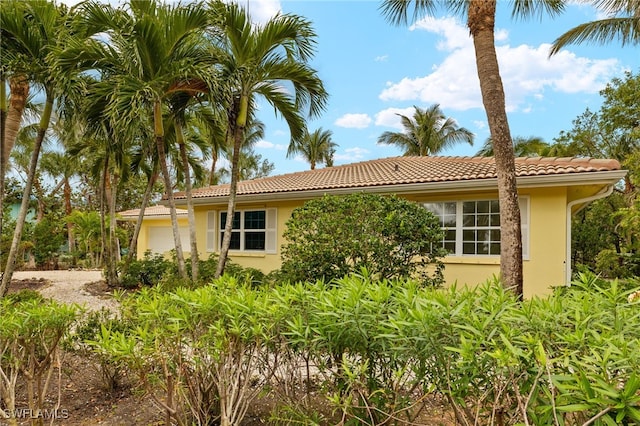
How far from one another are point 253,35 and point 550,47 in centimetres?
1111

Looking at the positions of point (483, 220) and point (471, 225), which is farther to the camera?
point (471, 225)

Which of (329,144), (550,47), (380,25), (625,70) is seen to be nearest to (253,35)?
(380,25)

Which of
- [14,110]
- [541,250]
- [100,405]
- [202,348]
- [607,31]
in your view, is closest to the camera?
[202,348]

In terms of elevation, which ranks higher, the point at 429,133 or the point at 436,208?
the point at 429,133

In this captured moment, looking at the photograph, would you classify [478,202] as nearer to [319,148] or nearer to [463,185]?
[463,185]

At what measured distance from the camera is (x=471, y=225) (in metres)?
10.6

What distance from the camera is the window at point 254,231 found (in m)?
13.9

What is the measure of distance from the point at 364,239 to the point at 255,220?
719 centimetres

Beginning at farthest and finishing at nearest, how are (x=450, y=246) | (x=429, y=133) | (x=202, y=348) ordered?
1. (x=429, y=133)
2. (x=450, y=246)
3. (x=202, y=348)

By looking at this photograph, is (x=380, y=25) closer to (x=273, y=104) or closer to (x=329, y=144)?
(x=273, y=104)

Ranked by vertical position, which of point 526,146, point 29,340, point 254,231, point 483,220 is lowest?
point 29,340

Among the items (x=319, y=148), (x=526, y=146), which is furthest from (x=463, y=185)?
(x=319, y=148)

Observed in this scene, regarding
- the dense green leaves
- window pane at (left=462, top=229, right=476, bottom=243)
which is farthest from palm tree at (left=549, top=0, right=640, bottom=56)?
the dense green leaves

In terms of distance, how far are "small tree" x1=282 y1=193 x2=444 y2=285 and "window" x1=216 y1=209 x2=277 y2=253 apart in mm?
5329
